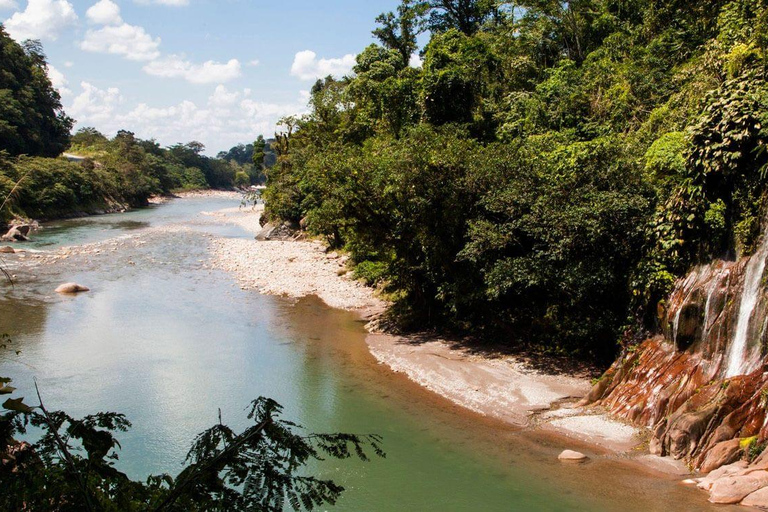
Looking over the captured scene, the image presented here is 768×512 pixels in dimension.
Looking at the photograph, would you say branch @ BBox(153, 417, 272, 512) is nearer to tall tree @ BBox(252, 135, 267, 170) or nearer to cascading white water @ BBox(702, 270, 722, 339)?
cascading white water @ BBox(702, 270, 722, 339)

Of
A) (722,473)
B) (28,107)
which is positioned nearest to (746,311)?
(722,473)

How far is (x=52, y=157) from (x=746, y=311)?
265ft

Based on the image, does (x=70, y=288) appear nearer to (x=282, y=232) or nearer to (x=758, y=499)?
(x=282, y=232)

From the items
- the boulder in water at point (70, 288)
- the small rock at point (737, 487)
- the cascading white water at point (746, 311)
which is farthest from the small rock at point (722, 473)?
the boulder in water at point (70, 288)

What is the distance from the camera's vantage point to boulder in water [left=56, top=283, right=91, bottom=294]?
90.4ft

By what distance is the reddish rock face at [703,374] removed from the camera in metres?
11.4

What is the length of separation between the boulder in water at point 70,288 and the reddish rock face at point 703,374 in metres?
23.8

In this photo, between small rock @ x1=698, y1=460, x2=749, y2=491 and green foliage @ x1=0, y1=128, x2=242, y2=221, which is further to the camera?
green foliage @ x1=0, y1=128, x2=242, y2=221

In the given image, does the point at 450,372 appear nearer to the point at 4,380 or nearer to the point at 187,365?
the point at 187,365

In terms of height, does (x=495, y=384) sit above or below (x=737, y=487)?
below

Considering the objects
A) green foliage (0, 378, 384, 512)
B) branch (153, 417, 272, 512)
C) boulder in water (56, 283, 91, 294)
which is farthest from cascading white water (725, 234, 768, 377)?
boulder in water (56, 283, 91, 294)

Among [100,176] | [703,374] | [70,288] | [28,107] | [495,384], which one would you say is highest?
[28,107]

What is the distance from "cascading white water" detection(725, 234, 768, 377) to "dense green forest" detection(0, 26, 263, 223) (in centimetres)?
4402

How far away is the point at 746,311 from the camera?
12344 millimetres
